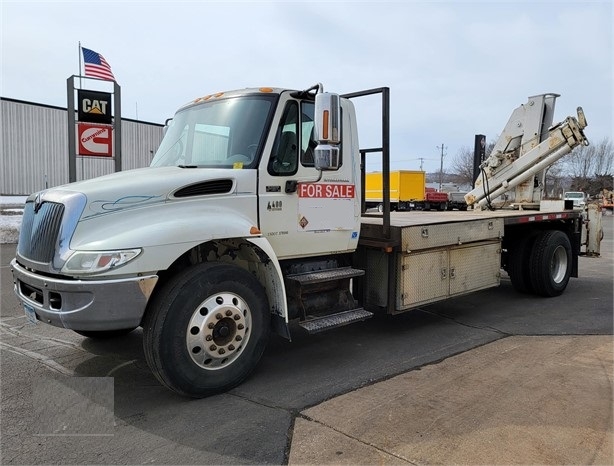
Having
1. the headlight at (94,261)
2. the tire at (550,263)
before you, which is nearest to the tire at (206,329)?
the headlight at (94,261)

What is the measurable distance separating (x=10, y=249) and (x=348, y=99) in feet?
40.5

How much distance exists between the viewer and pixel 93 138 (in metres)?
11.1

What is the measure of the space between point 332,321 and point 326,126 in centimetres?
192

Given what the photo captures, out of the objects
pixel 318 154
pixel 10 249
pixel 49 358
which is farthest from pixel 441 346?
pixel 10 249

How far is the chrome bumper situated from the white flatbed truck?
0.03ft

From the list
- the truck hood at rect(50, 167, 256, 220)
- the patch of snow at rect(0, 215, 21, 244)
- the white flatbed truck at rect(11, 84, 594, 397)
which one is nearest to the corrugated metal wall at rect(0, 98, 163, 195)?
the patch of snow at rect(0, 215, 21, 244)

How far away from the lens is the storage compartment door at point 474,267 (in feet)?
20.8

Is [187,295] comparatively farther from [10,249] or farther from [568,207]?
[10,249]

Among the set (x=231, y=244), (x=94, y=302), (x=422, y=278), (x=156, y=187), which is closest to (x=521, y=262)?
(x=422, y=278)

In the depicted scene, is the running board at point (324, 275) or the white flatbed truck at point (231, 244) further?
the running board at point (324, 275)

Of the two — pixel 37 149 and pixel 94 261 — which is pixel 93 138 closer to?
pixel 94 261

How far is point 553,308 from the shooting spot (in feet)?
24.8

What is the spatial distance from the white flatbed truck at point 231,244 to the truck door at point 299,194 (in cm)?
1

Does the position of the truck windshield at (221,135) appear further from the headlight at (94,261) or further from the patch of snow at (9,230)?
the patch of snow at (9,230)
